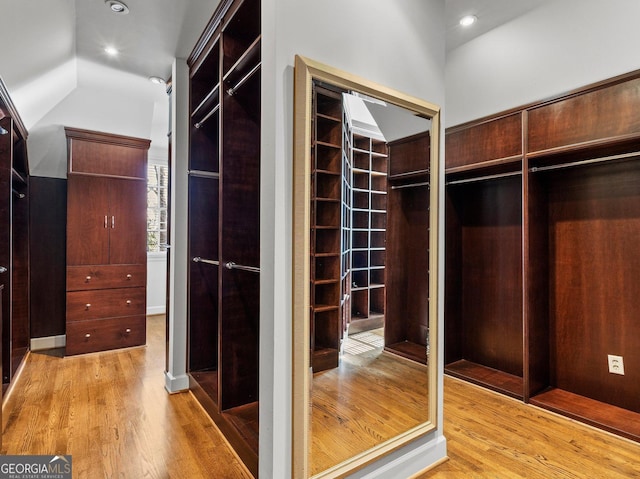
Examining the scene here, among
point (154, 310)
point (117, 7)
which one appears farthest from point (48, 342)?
point (117, 7)

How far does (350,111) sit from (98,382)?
304 centimetres

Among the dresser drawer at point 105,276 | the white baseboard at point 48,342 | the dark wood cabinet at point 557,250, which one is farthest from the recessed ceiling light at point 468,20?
the white baseboard at point 48,342

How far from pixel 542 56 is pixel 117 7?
296cm

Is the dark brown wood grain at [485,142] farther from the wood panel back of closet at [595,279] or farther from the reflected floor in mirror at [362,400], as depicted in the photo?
the reflected floor in mirror at [362,400]

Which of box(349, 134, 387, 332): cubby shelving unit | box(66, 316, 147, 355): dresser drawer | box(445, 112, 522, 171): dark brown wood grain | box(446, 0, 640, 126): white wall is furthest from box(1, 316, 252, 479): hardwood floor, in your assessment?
box(446, 0, 640, 126): white wall

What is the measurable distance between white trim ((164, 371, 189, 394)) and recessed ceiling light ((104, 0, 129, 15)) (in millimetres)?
2615

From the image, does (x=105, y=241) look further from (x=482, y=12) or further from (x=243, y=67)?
(x=482, y=12)

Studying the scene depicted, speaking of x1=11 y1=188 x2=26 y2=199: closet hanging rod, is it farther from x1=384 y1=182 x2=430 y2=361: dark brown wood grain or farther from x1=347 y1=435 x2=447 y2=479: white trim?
x1=347 y1=435 x2=447 y2=479: white trim

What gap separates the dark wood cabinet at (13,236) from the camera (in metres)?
2.65

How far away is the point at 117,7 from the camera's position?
7.27 ft

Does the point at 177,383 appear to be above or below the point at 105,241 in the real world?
below

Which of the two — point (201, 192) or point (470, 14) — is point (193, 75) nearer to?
point (201, 192)

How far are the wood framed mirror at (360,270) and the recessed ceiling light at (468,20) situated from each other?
138cm

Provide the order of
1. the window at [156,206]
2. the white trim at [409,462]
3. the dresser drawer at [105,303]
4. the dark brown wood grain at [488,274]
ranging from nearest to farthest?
the white trim at [409,462], the dark brown wood grain at [488,274], the dresser drawer at [105,303], the window at [156,206]
